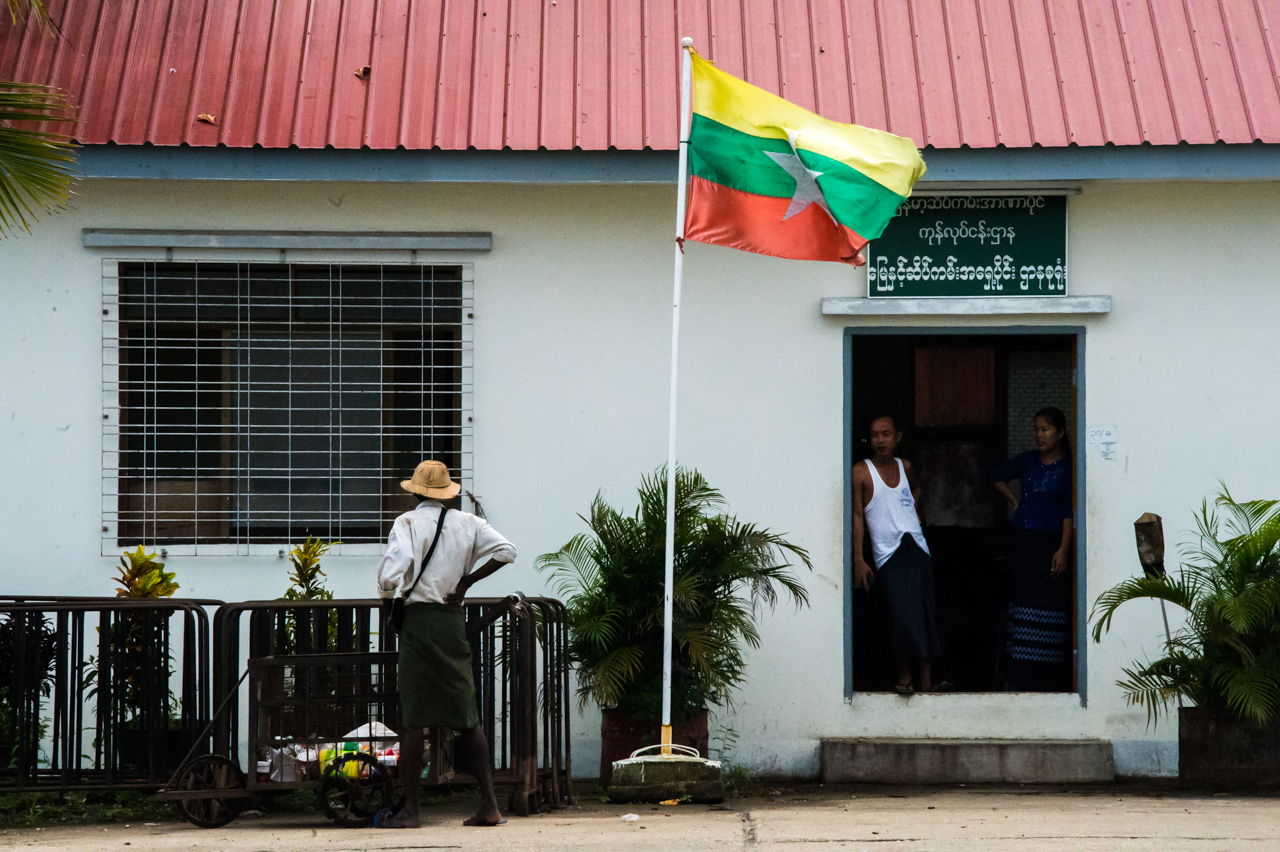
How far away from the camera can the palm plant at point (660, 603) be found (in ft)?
24.0

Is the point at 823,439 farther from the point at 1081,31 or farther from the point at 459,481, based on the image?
the point at 1081,31

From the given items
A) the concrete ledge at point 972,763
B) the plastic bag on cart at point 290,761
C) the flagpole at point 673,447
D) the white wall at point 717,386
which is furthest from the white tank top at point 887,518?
the plastic bag on cart at point 290,761

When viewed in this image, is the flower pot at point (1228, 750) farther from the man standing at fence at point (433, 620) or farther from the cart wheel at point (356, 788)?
the cart wheel at point (356, 788)

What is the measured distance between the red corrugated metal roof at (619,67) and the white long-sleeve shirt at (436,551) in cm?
255

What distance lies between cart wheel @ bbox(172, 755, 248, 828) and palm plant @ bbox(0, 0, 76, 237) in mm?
3148

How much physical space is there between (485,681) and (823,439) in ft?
8.98

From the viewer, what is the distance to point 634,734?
7477 millimetres

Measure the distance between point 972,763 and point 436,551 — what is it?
3758 mm

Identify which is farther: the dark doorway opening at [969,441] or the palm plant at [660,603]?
the dark doorway opening at [969,441]

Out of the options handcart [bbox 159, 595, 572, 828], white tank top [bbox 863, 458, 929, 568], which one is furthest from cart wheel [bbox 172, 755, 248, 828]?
white tank top [bbox 863, 458, 929, 568]

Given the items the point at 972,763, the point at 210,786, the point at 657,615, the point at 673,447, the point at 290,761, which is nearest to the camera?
the point at 290,761

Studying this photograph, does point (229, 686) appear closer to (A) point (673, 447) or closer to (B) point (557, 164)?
(A) point (673, 447)

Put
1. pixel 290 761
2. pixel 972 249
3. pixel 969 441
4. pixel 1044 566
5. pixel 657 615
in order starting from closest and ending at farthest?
1. pixel 290 761
2. pixel 657 615
3. pixel 972 249
4. pixel 1044 566
5. pixel 969 441

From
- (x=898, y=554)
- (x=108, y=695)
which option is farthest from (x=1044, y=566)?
(x=108, y=695)
